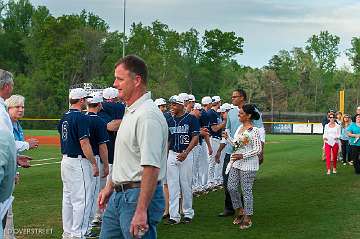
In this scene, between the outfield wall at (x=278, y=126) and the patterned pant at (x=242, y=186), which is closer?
the patterned pant at (x=242, y=186)

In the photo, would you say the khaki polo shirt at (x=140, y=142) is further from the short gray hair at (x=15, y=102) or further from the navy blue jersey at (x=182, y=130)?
the navy blue jersey at (x=182, y=130)

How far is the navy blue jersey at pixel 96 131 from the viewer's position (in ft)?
28.8

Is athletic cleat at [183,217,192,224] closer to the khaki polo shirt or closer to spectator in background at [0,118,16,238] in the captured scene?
the khaki polo shirt

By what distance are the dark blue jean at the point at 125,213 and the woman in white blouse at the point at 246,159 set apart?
487 centimetres

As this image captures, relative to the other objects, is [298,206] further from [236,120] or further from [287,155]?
[287,155]

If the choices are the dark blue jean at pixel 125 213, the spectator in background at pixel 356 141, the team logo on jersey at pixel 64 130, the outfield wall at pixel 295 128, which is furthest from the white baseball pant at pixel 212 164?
the outfield wall at pixel 295 128

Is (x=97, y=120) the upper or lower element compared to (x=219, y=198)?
upper

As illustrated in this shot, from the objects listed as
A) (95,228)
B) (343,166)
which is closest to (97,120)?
(95,228)

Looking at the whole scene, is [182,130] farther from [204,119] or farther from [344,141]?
[344,141]

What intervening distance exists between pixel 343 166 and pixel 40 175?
1050 centimetres

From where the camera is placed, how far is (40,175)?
1791 cm

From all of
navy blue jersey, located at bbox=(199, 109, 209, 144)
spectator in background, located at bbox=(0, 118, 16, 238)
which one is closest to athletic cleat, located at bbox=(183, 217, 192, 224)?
navy blue jersey, located at bbox=(199, 109, 209, 144)

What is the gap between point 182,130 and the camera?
10.7 m

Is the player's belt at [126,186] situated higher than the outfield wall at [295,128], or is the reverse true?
the player's belt at [126,186]
